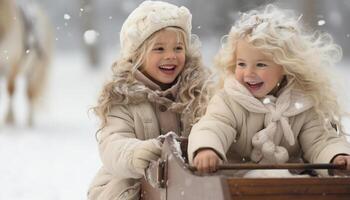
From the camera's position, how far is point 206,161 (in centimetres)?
203

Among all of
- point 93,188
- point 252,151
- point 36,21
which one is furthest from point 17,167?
point 252,151

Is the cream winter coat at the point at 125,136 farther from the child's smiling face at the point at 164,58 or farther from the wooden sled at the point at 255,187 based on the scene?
the wooden sled at the point at 255,187

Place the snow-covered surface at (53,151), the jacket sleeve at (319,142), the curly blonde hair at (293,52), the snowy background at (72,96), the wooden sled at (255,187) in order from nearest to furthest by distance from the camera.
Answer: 1. the wooden sled at (255,187)
2. the jacket sleeve at (319,142)
3. the curly blonde hair at (293,52)
4. the snow-covered surface at (53,151)
5. the snowy background at (72,96)

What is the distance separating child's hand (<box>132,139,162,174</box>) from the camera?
244 cm

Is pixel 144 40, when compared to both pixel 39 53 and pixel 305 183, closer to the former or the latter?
pixel 305 183

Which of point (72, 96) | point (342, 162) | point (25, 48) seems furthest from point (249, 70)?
point (72, 96)

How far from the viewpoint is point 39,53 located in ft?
23.5

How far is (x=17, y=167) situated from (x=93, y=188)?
3944 mm

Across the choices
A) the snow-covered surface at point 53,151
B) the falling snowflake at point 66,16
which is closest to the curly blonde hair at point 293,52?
the snow-covered surface at point 53,151

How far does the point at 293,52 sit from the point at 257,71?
153mm

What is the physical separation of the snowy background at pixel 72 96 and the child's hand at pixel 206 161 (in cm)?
86

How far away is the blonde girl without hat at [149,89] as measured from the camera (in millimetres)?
2715

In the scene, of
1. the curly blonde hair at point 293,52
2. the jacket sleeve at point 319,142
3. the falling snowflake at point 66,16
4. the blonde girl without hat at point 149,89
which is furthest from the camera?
the falling snowflake at point 66,16

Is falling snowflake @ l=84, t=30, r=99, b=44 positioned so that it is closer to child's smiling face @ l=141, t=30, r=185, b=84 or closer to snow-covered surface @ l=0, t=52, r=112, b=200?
snow-covered surface @ l=0, t=52, r=112, b=200
